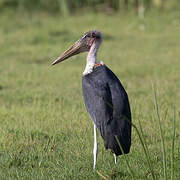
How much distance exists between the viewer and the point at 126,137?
4039mm

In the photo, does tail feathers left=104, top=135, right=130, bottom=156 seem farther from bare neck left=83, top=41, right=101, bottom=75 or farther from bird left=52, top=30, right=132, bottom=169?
bare neck left=83, top=41, right=101, bottom=75

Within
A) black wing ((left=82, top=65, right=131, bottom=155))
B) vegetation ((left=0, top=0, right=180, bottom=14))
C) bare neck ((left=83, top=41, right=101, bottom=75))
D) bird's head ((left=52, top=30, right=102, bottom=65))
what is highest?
vegetation ((left=0, top=0, right=180, bottom=14))

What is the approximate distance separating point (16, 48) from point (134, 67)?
346 centimetres

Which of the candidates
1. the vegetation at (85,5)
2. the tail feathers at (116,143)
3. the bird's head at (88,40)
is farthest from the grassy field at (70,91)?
the bird's head at (88,40)

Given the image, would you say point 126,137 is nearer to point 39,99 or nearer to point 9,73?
point 39,99

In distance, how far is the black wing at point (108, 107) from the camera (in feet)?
13.2

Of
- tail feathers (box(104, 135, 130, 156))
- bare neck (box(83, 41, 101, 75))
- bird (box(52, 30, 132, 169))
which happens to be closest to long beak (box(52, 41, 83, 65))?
bare neck (box(83, 41, 101, 75))

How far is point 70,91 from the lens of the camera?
7.75 meters

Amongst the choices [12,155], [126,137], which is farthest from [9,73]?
[126,137]

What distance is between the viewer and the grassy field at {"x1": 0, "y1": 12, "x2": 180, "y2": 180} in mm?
4398

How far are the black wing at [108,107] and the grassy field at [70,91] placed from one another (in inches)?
9.8

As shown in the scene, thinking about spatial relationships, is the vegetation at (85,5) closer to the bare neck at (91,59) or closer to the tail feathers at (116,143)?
the bare neck at (91,59)

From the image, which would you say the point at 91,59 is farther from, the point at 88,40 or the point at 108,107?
the point at 108,107

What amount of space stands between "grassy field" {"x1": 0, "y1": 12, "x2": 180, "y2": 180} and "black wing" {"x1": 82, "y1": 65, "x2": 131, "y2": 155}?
0.82 ft
